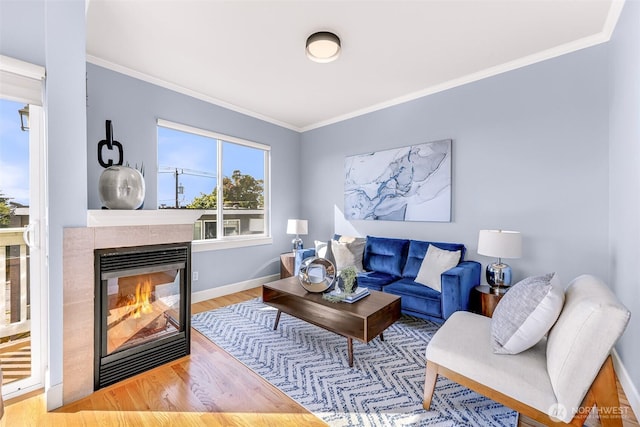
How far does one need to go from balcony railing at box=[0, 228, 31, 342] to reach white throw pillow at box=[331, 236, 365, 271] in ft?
9.45

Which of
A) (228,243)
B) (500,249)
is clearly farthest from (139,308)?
(500,249)

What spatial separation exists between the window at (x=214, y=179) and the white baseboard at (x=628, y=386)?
401 centimetres

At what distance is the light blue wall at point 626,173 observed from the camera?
5.63ft

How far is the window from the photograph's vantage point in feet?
11.4

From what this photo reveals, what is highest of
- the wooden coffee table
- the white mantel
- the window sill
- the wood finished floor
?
the white mantel

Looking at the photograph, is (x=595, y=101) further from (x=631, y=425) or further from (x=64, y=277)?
(x=64, y=277)

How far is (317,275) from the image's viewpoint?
2.58 meters

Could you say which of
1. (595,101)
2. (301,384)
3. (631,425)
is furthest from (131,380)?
(595,101)

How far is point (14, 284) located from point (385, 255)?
11.1ft

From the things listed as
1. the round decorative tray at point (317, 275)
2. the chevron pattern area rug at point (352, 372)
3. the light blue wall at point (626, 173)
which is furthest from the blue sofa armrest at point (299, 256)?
the light blue wall at point (626, 173)

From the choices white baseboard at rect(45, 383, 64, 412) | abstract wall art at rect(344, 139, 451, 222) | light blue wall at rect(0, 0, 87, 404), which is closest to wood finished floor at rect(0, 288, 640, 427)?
white baseboard at rect(45, 383, 64, 412)

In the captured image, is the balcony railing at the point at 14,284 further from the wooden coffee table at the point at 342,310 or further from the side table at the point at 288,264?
the side table at the point at 288,264

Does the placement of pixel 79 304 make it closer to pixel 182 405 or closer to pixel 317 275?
pixel 182 405

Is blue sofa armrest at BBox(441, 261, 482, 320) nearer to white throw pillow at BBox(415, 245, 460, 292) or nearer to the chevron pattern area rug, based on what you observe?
white throw pillow at BBox(415, 245, 460, 292)
